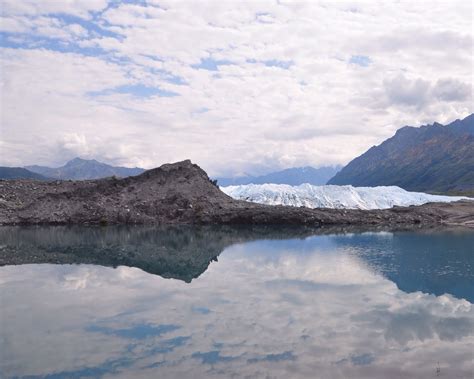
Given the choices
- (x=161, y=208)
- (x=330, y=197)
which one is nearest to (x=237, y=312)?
(x=161, y=208)

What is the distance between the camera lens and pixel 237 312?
21984 mm

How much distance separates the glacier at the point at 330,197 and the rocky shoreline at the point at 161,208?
1798 cm

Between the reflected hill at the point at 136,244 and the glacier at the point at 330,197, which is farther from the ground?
the glacier at the point at 330,197

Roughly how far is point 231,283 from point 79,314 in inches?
402

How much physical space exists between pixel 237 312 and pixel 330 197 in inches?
3002

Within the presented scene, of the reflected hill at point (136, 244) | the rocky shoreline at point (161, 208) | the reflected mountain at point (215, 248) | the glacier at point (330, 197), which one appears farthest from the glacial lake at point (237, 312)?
the glacier at point (330, 197)

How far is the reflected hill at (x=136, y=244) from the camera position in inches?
1455

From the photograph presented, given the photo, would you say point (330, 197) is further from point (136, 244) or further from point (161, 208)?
point (136, 244)

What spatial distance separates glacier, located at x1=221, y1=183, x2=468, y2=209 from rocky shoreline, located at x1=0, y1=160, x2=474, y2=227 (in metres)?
18.0

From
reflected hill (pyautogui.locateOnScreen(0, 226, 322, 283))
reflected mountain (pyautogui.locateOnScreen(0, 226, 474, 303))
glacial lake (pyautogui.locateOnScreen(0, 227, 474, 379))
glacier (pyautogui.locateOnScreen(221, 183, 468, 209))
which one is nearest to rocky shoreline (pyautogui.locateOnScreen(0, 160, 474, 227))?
reflected hill (pyautogui.locateOnScreen(0, 226, 322, 283))

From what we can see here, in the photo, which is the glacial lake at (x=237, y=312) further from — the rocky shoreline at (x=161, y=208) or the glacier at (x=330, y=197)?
the glacier at (x=330, y=197)

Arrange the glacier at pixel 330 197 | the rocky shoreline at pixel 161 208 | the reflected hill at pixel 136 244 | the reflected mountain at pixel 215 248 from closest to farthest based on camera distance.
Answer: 1. the reflected mountain at pixel 215 248
2. the reflected hill at pixel 136 244
3. the rocky shoreline at pixel 161 208
4. the glacier at pixel 330 197

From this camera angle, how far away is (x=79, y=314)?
865 inches

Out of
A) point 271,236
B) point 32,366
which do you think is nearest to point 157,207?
point 271,236
